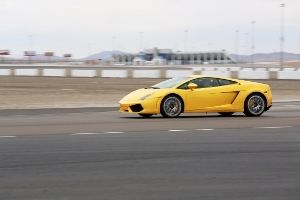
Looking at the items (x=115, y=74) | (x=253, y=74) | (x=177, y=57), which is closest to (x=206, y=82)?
(x=253, y=74)

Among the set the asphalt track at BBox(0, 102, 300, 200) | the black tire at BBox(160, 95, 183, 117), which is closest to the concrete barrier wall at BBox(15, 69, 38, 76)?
the black tire at BBox(160, 95, 183, 117)

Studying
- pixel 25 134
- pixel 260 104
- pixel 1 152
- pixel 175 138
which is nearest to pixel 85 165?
pixel 1 152

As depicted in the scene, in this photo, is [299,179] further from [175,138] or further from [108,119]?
[108,119]

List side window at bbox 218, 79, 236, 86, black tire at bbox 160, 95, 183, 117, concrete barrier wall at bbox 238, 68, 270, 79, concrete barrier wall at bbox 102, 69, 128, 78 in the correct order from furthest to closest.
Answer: concrete barrier wall at bbox 102, 69, 128, 78 < concrete barrier wall at bbox 238, 68, 270, 79 < side window at bbox 218, 79, 236, 86 < black tire at bbox 160, 95, 183, 117

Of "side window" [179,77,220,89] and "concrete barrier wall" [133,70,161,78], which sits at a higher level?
"side window" [179,77,220,89]

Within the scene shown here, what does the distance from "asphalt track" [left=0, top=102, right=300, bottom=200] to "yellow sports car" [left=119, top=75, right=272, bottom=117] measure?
5.61 feet

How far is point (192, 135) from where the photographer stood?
1254cm

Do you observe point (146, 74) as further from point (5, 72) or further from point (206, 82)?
point (206, 82)

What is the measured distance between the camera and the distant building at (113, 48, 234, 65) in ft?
545

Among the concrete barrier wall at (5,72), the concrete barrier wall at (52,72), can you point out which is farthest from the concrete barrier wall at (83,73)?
the concrete barrier wall at (5,72)

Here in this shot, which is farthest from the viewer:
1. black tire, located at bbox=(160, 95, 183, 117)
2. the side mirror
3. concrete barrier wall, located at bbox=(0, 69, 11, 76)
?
concrete barrier wall, located at bbox=(0, 69, 11, 76)

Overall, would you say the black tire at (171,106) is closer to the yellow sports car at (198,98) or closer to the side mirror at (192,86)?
the yellow sports car at (198,98)

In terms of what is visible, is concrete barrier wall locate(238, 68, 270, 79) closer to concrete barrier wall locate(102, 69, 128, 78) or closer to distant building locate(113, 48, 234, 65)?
concrete barrier wall locate(102, 69, 128, 78)

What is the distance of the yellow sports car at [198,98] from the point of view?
1731 centimetres
